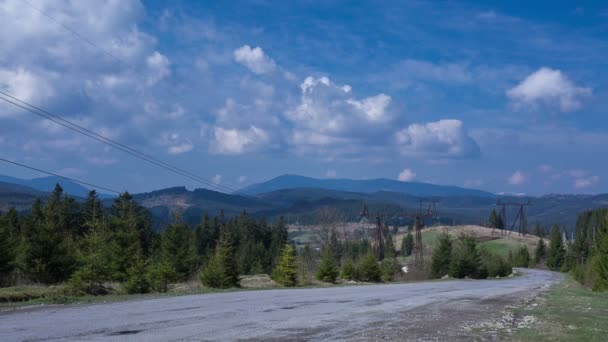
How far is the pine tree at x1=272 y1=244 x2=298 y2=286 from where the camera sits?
42.6 meters

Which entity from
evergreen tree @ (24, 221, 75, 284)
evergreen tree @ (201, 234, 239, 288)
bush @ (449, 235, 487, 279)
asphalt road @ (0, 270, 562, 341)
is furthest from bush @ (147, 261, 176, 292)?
bush @ (449, 235, 487, 279)

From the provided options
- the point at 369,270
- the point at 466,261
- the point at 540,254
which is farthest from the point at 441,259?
the point at 540,254

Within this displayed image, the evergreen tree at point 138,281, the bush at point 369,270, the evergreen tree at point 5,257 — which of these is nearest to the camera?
the evergreen tree at point 138,281

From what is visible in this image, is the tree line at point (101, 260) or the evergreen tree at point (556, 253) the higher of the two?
the tree line at point (101, 260)

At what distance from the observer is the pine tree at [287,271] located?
42562 mm

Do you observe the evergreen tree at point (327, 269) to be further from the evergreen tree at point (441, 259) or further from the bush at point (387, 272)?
the evergreen tree at point (441, 259)

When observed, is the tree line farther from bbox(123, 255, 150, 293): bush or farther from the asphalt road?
the asphalt road

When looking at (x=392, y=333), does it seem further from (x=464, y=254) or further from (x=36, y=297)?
(x=464, y=254)

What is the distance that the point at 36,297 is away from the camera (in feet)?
76.0

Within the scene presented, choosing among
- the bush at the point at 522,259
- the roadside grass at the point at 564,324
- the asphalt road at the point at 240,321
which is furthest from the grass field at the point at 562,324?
the bush at the point at 522,259

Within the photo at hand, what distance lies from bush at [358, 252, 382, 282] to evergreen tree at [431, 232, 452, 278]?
21770 mm

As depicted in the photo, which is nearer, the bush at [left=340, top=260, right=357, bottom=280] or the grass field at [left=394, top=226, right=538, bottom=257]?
the bush at [left=340, top=260, right=357, bottom=280]

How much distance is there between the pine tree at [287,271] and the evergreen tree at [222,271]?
5623mm

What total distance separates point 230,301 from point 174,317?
6.32 metres
